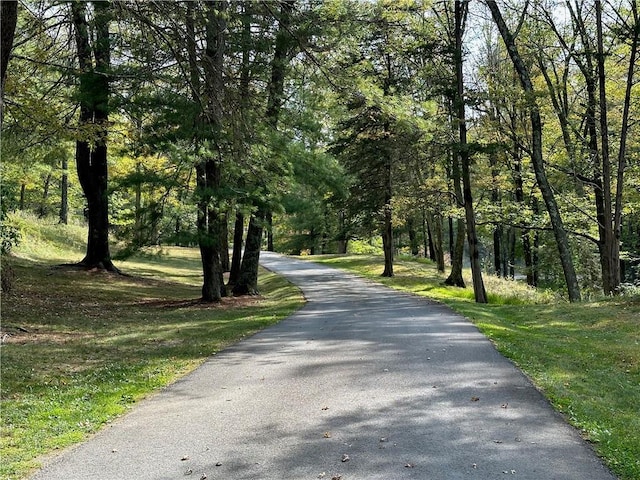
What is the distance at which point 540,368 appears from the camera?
7.29 metres

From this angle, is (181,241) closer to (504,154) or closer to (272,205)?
(272,205)

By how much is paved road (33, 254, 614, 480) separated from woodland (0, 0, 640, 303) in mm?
4620

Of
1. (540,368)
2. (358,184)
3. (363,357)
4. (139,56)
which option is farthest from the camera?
(358,184)

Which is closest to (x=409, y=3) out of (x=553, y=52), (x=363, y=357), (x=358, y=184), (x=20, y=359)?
(x=553, y=52)

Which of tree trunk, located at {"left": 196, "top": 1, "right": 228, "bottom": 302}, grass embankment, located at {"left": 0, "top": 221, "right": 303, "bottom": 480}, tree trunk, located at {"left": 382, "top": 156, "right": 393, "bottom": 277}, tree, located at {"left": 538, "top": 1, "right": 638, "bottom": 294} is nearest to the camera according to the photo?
grass embankment, located at {"left": 0, "top": 221, "right": 303, "bottom": 480}

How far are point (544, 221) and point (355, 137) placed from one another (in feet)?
28.9

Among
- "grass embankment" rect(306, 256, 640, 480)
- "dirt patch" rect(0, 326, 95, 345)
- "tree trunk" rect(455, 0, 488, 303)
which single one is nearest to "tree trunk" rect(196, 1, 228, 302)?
"dirt patch" rect(0, 326, 95, 345)

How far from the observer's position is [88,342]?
9.79 m

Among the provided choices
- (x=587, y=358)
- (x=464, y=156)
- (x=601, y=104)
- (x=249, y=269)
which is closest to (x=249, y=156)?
(x=587, y=358)

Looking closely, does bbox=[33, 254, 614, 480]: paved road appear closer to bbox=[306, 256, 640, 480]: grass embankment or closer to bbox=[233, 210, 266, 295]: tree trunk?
bbox=[306, 256, 640, 480]: grass embankment

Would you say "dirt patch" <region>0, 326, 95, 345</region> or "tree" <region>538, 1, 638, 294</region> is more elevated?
"tree" <region>538, 1, 638, 294</region>

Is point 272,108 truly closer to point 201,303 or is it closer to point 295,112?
point 295,112

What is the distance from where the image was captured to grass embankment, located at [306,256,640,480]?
486 centimetres

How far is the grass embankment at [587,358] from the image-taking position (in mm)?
4855
